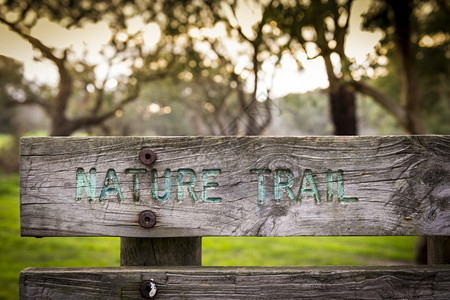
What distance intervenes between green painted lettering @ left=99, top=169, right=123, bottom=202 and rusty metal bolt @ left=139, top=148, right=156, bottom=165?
0.36ft

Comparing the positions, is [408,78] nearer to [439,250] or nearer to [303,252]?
[303,252]

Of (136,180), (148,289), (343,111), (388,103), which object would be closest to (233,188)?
(136,180)

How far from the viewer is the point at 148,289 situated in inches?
55.7

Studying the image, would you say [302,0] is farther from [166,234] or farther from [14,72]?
[14,72]

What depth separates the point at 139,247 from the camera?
5.21 ft

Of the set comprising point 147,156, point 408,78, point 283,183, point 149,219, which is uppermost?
point 408,78

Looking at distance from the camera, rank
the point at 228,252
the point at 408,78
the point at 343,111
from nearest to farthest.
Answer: the point at 408,78 < the point at 343,111 < the point at 228,252

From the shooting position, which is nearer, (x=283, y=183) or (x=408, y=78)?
(x=283, y=183)

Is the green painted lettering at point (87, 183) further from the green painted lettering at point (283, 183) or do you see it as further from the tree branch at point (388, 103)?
the tree branch at point (388, 103)

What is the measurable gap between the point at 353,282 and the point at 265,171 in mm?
480

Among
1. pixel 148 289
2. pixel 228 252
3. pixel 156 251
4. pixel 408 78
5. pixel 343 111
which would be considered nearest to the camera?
pixel 148 289

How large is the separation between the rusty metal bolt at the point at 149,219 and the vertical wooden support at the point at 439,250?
1125 millimetres

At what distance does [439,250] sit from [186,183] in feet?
3.42

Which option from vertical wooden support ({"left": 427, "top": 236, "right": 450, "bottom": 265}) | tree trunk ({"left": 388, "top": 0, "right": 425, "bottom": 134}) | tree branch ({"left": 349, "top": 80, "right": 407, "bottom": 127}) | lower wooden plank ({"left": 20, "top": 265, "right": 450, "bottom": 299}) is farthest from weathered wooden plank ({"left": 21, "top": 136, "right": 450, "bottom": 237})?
tree trunk ({"left": 388, "top": 0, "right": 425, "bottom": 134})
